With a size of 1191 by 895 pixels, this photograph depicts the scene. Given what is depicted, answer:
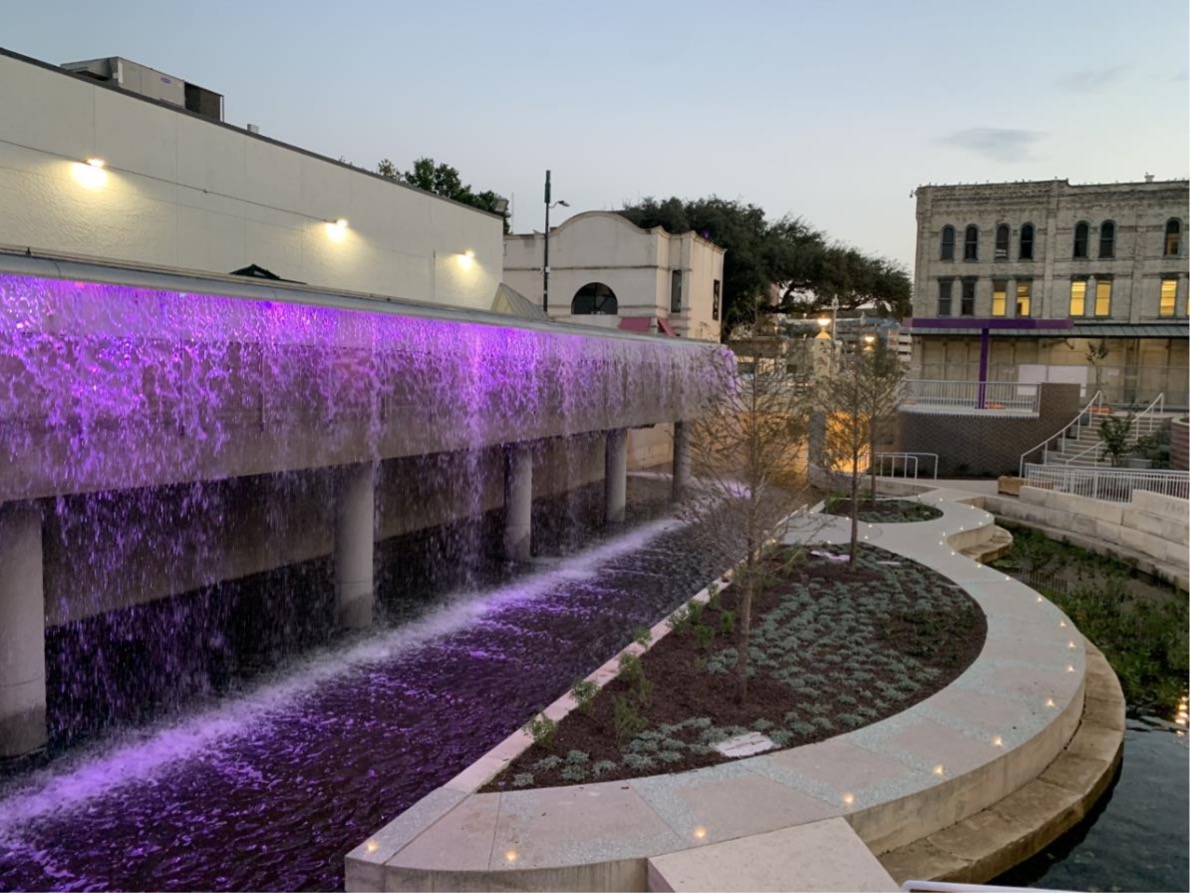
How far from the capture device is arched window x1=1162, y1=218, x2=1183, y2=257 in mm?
39094

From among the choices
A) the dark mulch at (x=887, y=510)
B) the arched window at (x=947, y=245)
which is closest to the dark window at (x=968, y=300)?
the arched window at (x=947, y=245)

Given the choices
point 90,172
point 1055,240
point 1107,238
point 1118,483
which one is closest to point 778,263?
point 1055,240

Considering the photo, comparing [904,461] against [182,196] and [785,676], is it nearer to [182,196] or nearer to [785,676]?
[785,676]

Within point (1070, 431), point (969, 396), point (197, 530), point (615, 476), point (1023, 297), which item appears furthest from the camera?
point (1023, 297)

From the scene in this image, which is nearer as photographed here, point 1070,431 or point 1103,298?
point 1070,431

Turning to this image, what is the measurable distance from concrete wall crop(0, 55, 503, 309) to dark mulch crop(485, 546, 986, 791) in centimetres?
824

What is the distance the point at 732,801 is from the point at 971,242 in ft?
134

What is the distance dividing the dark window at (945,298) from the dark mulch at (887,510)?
24272 mm

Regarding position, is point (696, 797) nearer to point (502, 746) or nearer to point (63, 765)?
point (502, 746)

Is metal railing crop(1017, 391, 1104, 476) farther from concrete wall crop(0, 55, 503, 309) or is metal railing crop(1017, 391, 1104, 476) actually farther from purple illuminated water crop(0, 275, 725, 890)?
concrete wall crop(0, 55, 503, 309)

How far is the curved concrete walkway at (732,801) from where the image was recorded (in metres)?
5.69

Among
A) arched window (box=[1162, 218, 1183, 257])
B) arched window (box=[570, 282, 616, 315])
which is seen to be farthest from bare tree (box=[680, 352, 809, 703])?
arched window (box=[1162, 218, 1183, 257])

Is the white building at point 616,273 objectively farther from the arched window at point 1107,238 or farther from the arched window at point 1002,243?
the arched window at point 1107,238

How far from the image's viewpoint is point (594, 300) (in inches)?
1585
